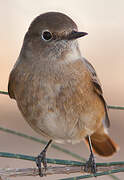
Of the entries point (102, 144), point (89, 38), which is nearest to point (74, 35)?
point (102, 144)

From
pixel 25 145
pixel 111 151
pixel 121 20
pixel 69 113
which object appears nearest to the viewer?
pixel 69 113

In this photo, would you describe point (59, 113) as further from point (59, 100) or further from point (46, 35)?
point (46, 35)

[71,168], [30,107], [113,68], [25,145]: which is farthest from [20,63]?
[113,68]

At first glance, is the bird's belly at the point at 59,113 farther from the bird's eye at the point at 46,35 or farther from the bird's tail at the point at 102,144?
the bird's tail at the point at 102,144

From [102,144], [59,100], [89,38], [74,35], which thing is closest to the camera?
[74,35]

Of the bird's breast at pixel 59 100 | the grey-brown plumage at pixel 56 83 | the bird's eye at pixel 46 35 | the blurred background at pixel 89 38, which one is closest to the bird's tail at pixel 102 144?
the grey-brown plumage at pixel 56 83

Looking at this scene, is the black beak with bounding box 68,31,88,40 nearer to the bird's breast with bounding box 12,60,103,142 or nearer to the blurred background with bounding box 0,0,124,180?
the bird's breast with bounding box 12,60,103,142

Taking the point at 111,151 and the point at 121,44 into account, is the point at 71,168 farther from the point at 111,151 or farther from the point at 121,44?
the point at 121,44
